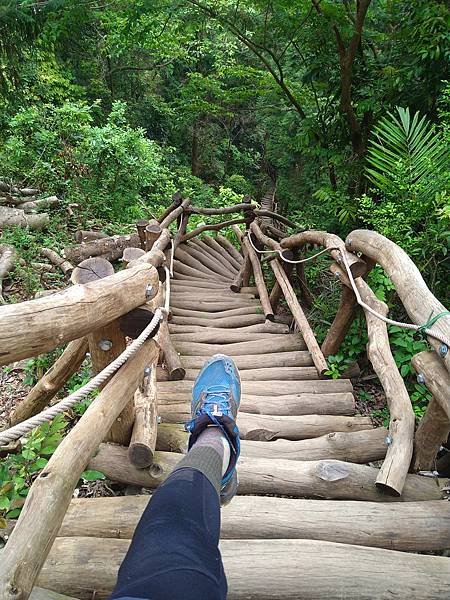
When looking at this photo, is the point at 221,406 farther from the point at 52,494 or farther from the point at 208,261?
the point at 208,261

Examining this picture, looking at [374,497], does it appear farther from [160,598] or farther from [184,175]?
[184,175]

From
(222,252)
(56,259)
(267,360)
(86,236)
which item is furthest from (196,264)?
(267,360)

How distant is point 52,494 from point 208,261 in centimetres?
712

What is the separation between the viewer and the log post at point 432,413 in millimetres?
1788

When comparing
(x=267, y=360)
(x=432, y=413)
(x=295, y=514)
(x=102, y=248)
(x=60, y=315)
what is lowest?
(x=102, y=248)

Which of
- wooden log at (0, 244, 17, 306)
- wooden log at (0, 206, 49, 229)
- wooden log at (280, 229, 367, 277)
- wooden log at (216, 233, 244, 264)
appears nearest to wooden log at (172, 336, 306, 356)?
wooden log at (280, 229, 367, 277)

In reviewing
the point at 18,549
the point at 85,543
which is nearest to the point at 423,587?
the point at 85,543

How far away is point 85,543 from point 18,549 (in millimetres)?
515

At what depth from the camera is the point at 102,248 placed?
257 inches

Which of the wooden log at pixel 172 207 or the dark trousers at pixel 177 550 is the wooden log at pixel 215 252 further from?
the dark trousers at pixel 177 550

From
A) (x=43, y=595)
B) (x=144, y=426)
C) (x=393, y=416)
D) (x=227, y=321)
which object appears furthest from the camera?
(x=227, y=321)

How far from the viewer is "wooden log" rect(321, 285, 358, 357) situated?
3.38 m

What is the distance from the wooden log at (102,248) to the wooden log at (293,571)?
5094 mm

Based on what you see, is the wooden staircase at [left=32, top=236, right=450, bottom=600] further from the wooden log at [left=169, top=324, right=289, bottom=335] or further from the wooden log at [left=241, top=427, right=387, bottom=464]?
the wooden log at [left=169, top=324, right=289, bottom=335]
